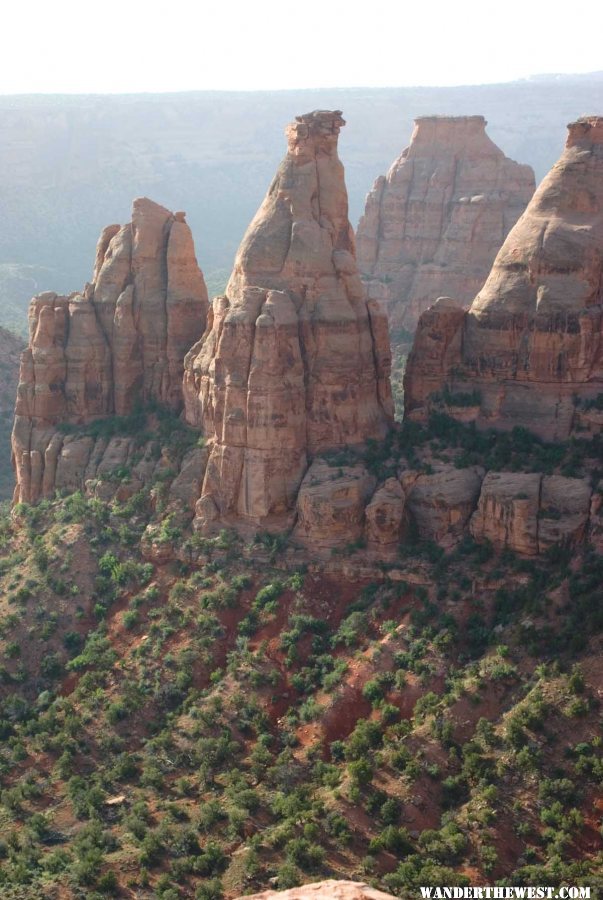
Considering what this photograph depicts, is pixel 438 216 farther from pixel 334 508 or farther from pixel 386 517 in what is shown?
pixel 386 517

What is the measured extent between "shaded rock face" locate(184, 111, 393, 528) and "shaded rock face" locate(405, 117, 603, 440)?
9.43ft

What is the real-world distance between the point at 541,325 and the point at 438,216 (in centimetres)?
4926

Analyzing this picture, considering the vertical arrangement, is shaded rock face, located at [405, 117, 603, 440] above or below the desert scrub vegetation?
above

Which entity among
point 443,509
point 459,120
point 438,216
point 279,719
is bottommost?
point 279,719

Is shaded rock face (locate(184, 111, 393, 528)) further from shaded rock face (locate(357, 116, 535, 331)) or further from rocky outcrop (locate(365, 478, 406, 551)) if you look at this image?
shaded rock face (locate(357, 116, 535, 331))

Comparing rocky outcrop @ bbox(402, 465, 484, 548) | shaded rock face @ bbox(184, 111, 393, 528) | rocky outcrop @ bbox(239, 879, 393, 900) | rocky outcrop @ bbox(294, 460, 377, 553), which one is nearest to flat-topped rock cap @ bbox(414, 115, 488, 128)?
shaded rock face @ bbox(184, 111, 393, 528)

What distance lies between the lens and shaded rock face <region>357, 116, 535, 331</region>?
93.8m

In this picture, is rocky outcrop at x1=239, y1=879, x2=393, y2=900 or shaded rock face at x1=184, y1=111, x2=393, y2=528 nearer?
rocky outcrop at x1=239, y1=879, x2=393, y2=900

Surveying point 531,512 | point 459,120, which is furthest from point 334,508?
point 459,120

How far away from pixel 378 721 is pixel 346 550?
27.6ft

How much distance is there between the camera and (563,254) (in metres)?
50.8

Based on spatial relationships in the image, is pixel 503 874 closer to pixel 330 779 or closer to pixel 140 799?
pixel 330 779

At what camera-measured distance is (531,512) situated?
155ft

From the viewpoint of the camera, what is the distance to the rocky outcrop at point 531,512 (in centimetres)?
4669
